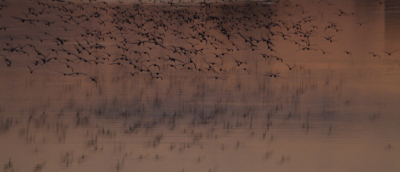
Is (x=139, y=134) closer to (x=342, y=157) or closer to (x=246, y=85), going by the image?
(x=246, y=85)

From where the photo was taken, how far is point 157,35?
3049mm

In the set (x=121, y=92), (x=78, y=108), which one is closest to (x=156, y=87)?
(x=121, y=92)

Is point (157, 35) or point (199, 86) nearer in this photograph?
point (199, 86)

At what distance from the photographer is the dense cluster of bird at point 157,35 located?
2.76m

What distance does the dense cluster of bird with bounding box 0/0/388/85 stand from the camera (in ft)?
9.04

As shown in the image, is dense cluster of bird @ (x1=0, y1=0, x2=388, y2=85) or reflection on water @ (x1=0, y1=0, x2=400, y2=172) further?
dense cluster of bird @ (x1=0, y1=0, x2=388, y2=85)

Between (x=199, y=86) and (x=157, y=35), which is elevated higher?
(x=157, y=35)

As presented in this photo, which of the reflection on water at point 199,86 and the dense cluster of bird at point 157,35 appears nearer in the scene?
the reflection on water at point 199,86

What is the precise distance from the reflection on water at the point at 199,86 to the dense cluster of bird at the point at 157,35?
0.04ft

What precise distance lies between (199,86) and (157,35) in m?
0.69

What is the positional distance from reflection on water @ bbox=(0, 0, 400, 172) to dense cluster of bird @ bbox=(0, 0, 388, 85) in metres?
0.01

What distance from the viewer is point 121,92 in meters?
2.46

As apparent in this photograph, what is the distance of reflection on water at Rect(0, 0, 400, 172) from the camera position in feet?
6.44

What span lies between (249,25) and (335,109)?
1.10 meters
